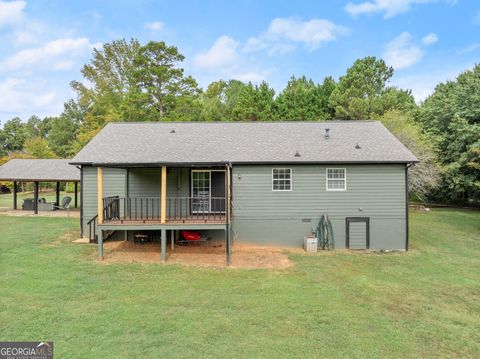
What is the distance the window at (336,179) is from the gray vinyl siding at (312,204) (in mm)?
158

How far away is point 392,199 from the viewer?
11.3 metres

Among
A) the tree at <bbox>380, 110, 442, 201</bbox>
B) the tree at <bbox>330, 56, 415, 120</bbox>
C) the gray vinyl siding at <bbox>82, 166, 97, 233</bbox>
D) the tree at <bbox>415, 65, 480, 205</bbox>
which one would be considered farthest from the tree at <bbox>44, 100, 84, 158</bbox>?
the tree at <bbox>415, 65, 480, 205</bbox>

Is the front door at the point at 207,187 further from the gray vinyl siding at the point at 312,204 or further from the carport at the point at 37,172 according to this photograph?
the carport at the point at 37,172

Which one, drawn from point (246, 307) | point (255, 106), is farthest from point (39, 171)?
point (246, 307)

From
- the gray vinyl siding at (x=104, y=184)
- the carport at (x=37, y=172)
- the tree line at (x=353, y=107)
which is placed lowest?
the gray vinyl siding at (x=104, y=184)

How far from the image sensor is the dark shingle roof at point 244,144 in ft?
36.9

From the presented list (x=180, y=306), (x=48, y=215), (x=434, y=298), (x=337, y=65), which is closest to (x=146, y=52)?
(x=48, y=215)

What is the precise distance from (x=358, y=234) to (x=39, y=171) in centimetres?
2044

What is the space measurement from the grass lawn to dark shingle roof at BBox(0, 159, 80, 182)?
402 inches

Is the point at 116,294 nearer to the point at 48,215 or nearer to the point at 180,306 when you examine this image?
the point at 180,306

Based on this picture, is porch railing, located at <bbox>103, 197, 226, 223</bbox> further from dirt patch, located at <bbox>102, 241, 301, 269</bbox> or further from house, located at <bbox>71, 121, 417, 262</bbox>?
dirt patch, located at <bbox>102, 241, 301, 269</bbox>

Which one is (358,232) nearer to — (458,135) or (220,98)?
(458,135)

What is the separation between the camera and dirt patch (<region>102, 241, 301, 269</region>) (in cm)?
916

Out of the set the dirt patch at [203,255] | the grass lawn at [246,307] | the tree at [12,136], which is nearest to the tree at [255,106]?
the dirt patch at [203,255]
